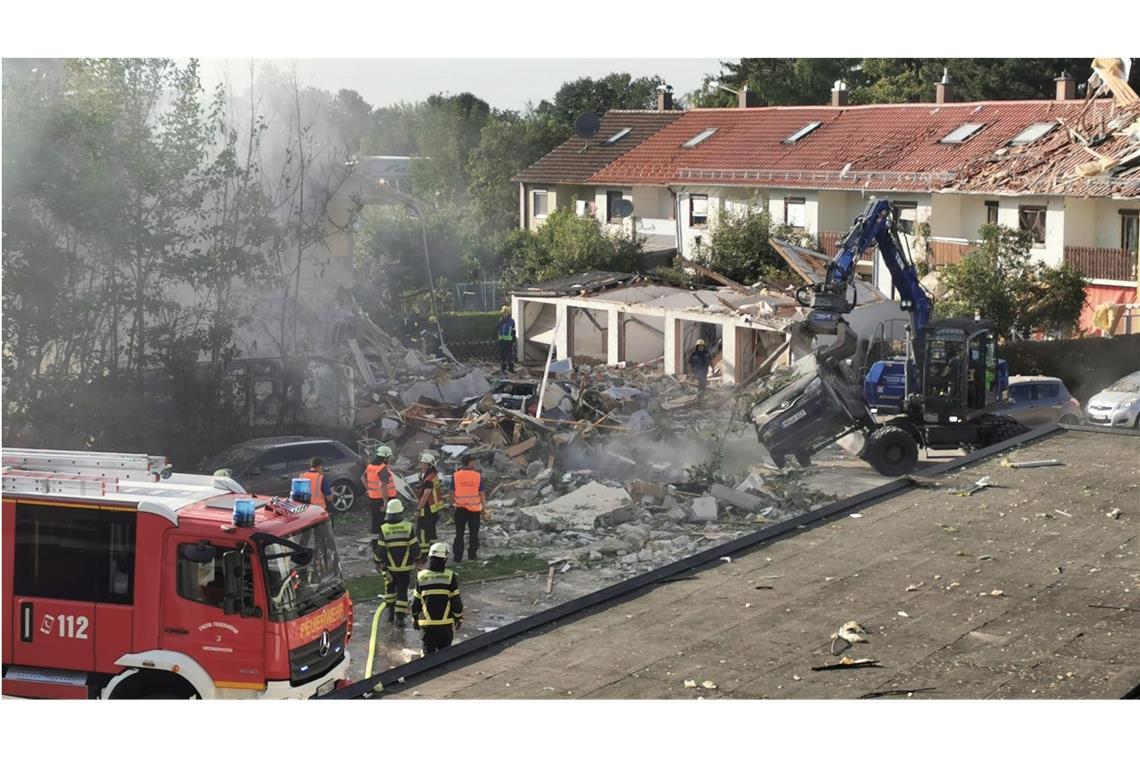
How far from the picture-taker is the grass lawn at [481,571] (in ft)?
52.8

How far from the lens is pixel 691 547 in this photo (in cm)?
1773

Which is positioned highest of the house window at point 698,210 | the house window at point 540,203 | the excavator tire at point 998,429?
the house window at point 540,203

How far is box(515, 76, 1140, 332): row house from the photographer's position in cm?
3166

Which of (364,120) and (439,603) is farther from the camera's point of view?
(364,120)

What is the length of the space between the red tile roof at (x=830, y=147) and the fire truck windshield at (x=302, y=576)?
2574cm

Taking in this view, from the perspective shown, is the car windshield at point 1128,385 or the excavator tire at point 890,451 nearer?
the excavator tire at point 890,451

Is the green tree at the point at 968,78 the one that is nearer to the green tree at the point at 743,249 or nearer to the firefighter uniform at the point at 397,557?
the green tree at the point at 743,249

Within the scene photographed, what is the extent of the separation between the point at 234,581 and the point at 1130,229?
26.0 meters

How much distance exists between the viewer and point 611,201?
42562 millimetres

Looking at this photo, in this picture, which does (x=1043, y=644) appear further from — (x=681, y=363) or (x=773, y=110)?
(x=773, y=110)

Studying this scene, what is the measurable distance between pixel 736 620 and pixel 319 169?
15.7 m

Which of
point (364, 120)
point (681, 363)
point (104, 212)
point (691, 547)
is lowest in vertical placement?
point (691, 547)

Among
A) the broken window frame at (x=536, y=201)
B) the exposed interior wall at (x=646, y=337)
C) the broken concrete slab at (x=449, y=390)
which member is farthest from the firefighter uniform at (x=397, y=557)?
the broken window frame at (x=536, y=201)

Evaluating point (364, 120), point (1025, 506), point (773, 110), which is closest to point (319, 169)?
point (364, 120)
